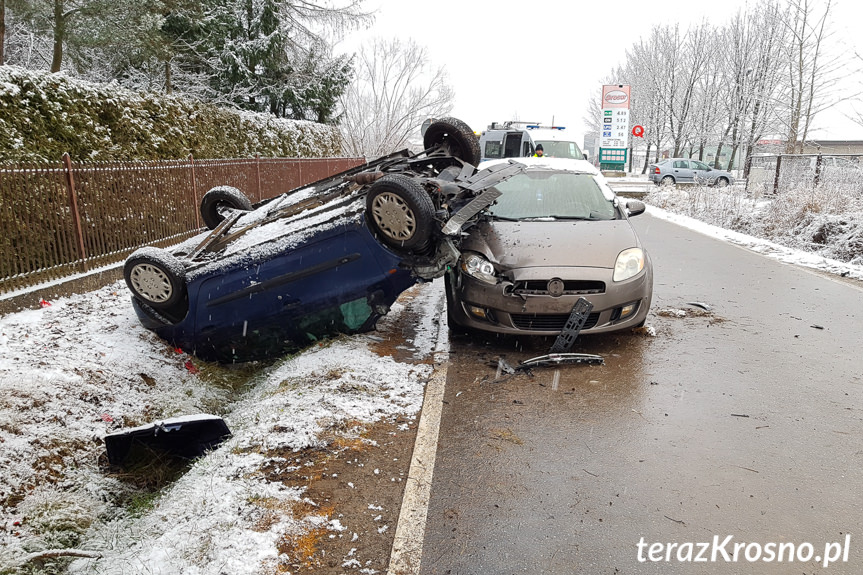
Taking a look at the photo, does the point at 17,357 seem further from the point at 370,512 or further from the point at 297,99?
the point at 297,99

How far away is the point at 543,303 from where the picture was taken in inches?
188

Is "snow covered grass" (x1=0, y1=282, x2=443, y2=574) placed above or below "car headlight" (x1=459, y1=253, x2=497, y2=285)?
below

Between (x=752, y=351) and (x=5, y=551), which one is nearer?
(x=5, y=551)

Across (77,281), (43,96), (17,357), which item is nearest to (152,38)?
(43,96)

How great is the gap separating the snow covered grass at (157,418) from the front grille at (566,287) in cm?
109

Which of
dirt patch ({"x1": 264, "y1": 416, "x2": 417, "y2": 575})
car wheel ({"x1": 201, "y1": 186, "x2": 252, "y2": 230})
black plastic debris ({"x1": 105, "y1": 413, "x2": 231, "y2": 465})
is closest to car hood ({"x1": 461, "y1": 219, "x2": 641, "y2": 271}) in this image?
dirt patch ({"x1": 264, "y1": 416, "x2": 417, "y2": 575})

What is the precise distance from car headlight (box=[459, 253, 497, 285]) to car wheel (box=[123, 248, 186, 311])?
262 cm

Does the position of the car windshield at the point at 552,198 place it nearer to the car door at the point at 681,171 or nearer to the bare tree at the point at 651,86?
the car door at the point at 681,171

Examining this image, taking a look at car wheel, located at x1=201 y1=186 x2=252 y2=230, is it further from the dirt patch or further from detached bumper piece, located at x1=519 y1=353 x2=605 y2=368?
the dirt patch

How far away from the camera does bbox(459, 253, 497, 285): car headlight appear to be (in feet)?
16.2

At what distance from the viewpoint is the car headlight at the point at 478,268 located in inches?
195

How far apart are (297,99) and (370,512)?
20.6m

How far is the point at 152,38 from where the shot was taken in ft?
45.0

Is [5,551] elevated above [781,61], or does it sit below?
below
